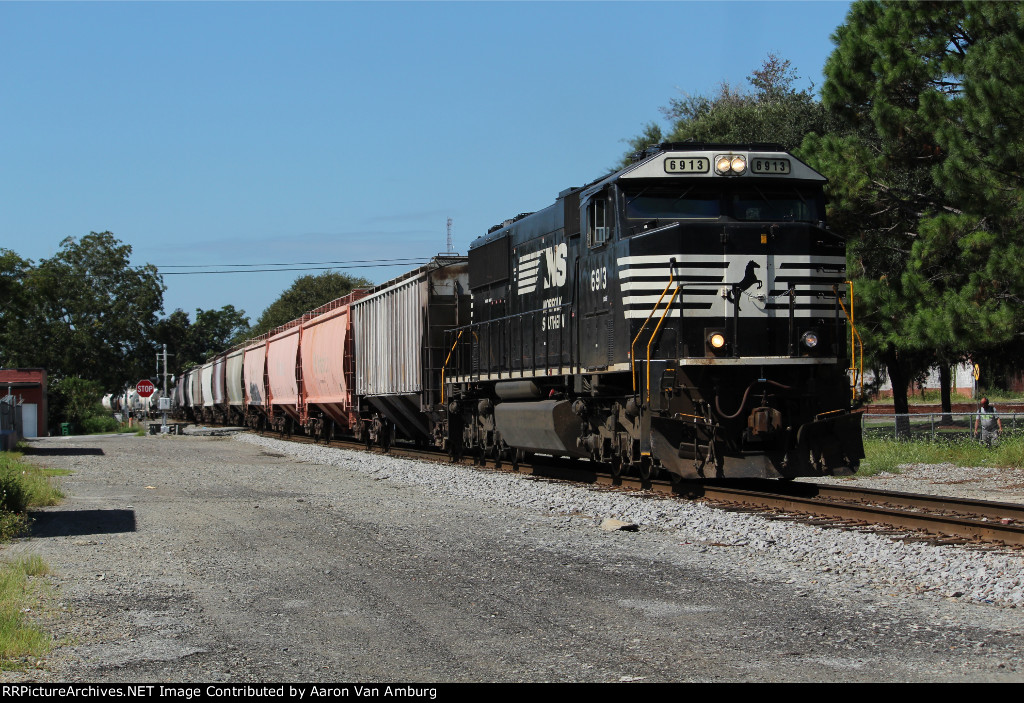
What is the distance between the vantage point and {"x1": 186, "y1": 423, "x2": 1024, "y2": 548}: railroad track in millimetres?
9531

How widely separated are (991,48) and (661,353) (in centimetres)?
899

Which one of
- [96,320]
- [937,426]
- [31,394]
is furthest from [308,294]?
[937,426]

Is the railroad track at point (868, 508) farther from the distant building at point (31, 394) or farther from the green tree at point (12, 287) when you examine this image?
the distant building at point (31, 394)

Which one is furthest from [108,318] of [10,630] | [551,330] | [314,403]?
[10,630]

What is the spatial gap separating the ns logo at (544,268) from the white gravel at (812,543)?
3004 millimetres

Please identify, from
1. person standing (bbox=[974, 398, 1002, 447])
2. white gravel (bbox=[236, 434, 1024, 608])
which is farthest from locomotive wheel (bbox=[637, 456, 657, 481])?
person standing (bbox=[974, 398, 1002, 447])

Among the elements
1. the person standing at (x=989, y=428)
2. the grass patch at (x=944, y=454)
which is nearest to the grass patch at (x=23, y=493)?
the grass patch at (x=944, y=454)

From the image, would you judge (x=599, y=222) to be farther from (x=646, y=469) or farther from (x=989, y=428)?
(x=989, y=428)

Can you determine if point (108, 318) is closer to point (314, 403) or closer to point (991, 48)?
point (314, 403)

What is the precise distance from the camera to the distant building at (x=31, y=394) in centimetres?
4303

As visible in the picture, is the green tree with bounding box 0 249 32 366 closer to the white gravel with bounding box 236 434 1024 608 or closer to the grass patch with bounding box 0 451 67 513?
the grass patch with bounding box 0 451 67 513

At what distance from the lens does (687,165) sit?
41.5 ft

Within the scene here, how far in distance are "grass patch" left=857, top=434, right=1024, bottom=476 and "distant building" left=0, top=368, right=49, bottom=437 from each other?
1361 inches

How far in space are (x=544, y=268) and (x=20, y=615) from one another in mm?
10245
